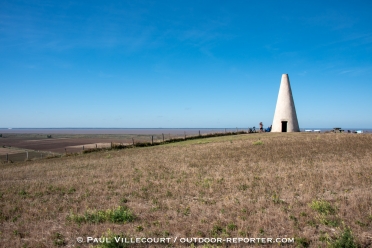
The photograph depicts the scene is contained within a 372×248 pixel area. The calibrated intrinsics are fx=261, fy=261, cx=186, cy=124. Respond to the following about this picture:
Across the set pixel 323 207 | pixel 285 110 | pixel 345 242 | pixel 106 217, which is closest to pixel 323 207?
pixel 323 207

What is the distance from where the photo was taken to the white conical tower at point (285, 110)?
35156mm

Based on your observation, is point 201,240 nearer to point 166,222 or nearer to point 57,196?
point 166,222

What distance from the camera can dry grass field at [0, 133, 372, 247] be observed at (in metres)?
6.72

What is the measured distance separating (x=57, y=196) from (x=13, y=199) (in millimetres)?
1702

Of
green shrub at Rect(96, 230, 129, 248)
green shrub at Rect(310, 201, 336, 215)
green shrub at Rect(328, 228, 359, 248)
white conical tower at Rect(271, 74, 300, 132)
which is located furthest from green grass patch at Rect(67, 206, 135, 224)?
white conical tower at Rect(271, 74, 300, 132)

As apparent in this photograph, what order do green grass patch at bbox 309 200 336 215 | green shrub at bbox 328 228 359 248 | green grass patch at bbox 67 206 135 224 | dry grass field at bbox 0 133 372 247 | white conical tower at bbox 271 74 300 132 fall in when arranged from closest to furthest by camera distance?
green shrub at bbox 328 228 359 248 < dry grass field at bbox 0 133 372 247 < green grass patch at bbox 309 200 336 215 < green grass patch at bbox 67 206 135 224 < white conical tower at bbox 271 74 300 132

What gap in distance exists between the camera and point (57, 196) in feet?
36.6

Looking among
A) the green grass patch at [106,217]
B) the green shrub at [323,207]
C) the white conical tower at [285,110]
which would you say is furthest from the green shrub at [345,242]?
the white conical tower at [285,110]

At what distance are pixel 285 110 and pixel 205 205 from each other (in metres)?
29.5

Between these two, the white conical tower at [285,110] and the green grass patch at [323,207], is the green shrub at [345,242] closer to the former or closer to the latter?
the green grass patch at [323,207]

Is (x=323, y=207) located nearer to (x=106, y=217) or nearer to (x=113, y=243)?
(x=113, y=243)

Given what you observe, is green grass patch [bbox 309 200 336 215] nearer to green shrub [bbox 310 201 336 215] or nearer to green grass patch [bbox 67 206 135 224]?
green shrub [bbox 310 201 336 215]

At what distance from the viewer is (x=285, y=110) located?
115 ft

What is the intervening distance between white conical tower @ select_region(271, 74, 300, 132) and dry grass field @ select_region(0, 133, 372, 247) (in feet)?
65.2
